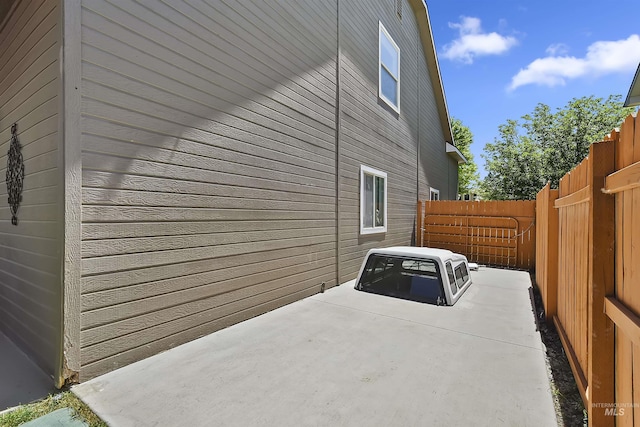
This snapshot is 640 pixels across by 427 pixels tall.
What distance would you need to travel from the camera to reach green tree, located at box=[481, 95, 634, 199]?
12984mm

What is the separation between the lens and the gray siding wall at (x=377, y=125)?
554cm

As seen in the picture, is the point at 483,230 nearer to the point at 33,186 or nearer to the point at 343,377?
the point at 343,377

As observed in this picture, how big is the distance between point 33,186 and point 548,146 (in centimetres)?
1702

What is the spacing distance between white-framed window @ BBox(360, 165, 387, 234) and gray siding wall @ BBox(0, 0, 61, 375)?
461 centimetres

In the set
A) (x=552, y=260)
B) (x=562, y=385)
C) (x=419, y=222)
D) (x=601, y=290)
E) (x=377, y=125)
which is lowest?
(x=562, y=385)

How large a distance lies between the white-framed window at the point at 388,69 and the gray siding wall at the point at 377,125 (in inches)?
7.5

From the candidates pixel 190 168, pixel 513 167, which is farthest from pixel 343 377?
pixel 513 167

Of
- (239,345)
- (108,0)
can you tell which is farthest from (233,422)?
(108,0)

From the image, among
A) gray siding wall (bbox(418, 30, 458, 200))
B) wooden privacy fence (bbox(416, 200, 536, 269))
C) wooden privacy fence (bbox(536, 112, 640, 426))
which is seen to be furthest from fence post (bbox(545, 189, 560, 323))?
gray siding wall (bbox(418, 30, 458, 200))

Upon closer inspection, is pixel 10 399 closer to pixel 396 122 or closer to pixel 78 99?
pixel 78 99

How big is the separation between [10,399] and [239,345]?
153 centimetres

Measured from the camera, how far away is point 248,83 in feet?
11.7

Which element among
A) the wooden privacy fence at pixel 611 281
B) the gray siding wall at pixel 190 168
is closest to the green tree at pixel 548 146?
the gray siding wall at pixel 190 168

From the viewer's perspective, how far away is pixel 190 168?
2914 mm
